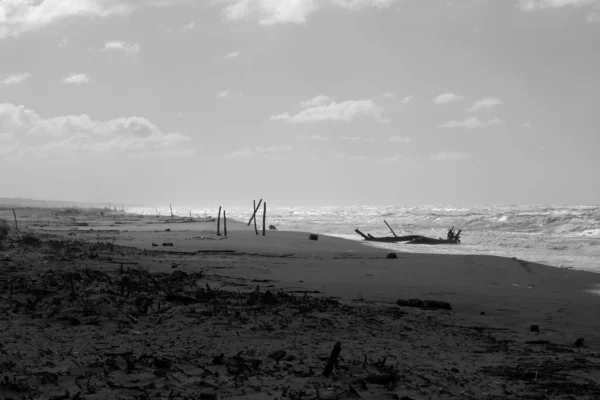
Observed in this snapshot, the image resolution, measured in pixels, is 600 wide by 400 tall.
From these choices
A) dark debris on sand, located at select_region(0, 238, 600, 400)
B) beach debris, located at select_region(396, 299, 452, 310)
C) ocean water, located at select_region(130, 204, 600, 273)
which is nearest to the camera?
dark debris on sand, located at select_region(0, 238, 600, 400)

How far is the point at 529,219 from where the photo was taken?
53375mm

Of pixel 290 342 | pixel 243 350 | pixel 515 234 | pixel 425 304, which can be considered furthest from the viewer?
pixel 515 234

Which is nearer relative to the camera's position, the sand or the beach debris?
the sand

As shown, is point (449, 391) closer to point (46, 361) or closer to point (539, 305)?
point (46, 361)

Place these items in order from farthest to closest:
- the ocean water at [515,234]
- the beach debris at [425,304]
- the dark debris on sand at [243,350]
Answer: the ocean water at [515,234] < the beach debris at [425,304] < the dark debris on sand at [243,350]

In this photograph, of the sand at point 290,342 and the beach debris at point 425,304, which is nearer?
the sand at point 290,342

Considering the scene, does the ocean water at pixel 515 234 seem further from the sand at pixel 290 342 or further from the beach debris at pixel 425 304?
the sand at pixel 290 342

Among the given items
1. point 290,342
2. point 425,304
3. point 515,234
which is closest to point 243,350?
point 290,342

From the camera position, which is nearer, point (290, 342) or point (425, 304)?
point (290, 342)

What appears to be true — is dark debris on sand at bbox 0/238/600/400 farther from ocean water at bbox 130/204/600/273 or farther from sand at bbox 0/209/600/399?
ocean water at bbox 130/204/600/273

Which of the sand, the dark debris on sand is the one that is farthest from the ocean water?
the dark debris on sand

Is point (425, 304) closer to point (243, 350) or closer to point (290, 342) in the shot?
point (290, 342)

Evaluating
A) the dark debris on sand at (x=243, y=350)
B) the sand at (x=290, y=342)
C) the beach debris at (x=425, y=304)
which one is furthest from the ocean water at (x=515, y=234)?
the dark debris on sand at (x=243, y=350)

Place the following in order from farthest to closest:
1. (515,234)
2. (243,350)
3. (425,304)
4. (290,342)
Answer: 1. (515,234)
2. (425,304)
3. (290,342)
4. (243,350)
